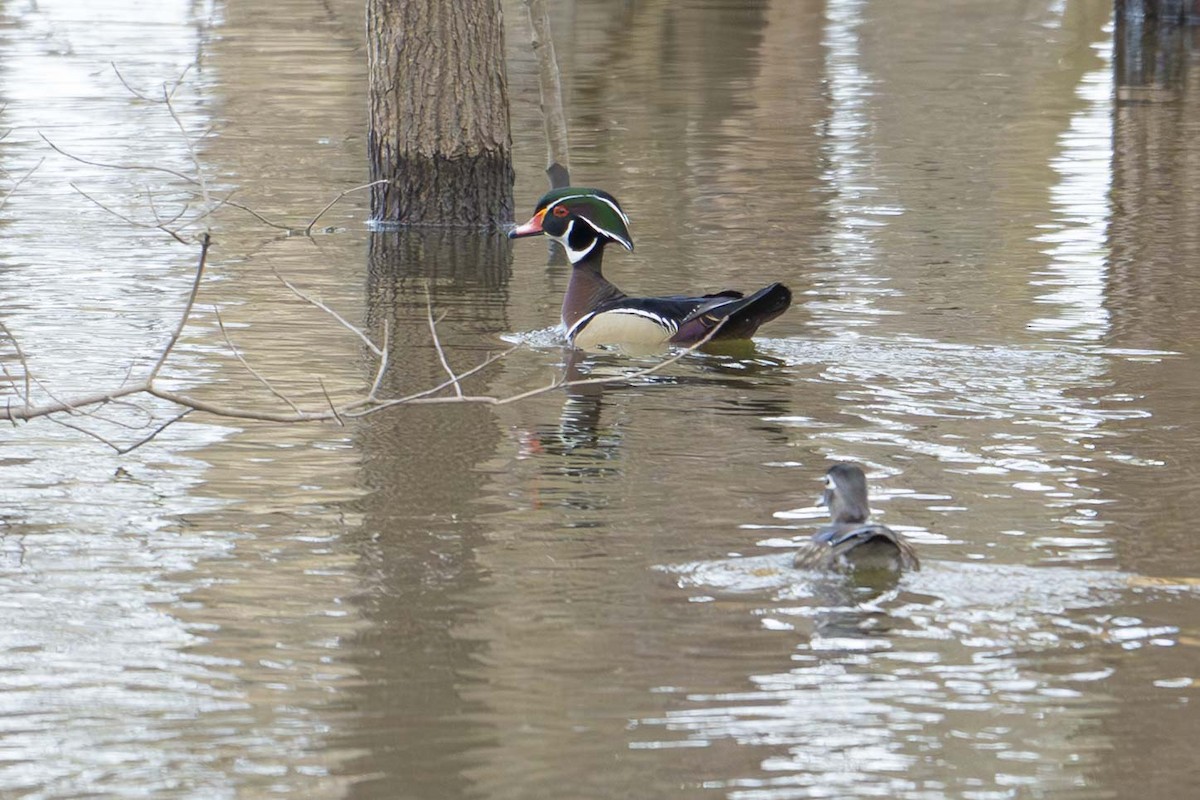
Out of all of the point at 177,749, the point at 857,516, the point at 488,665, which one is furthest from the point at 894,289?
the point at 177,749

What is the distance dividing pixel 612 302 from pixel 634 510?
3564mm

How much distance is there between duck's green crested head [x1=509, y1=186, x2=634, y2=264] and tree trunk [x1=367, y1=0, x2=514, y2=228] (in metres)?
3.02

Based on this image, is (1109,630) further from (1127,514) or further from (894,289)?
(894,289)

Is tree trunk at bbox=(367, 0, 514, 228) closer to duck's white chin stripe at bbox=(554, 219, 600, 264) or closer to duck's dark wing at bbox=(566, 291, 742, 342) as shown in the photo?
duck's white chin stripe at bbox=(554, 219, 600, 264)

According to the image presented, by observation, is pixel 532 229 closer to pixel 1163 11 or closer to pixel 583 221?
pixel 583 221

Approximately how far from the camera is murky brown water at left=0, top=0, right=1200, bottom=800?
551 centimetres

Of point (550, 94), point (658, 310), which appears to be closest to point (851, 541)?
point (658, 310)

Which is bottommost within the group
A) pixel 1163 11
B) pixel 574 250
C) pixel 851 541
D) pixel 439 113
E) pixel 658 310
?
pixel 1163 11

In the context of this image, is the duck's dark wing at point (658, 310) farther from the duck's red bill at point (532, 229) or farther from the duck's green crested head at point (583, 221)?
the duck's red bill at point (532, 229)

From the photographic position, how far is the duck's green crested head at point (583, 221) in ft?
38.2

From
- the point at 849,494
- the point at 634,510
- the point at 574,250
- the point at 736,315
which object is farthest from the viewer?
the point at 574,250

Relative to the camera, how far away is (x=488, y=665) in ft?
20.0

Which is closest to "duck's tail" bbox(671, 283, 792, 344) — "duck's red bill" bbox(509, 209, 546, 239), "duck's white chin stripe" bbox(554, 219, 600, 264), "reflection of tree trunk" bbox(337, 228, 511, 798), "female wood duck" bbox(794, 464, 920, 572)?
"duck's white chin stripe" bbox(554, 219, 600, 264)

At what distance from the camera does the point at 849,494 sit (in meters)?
6.80
